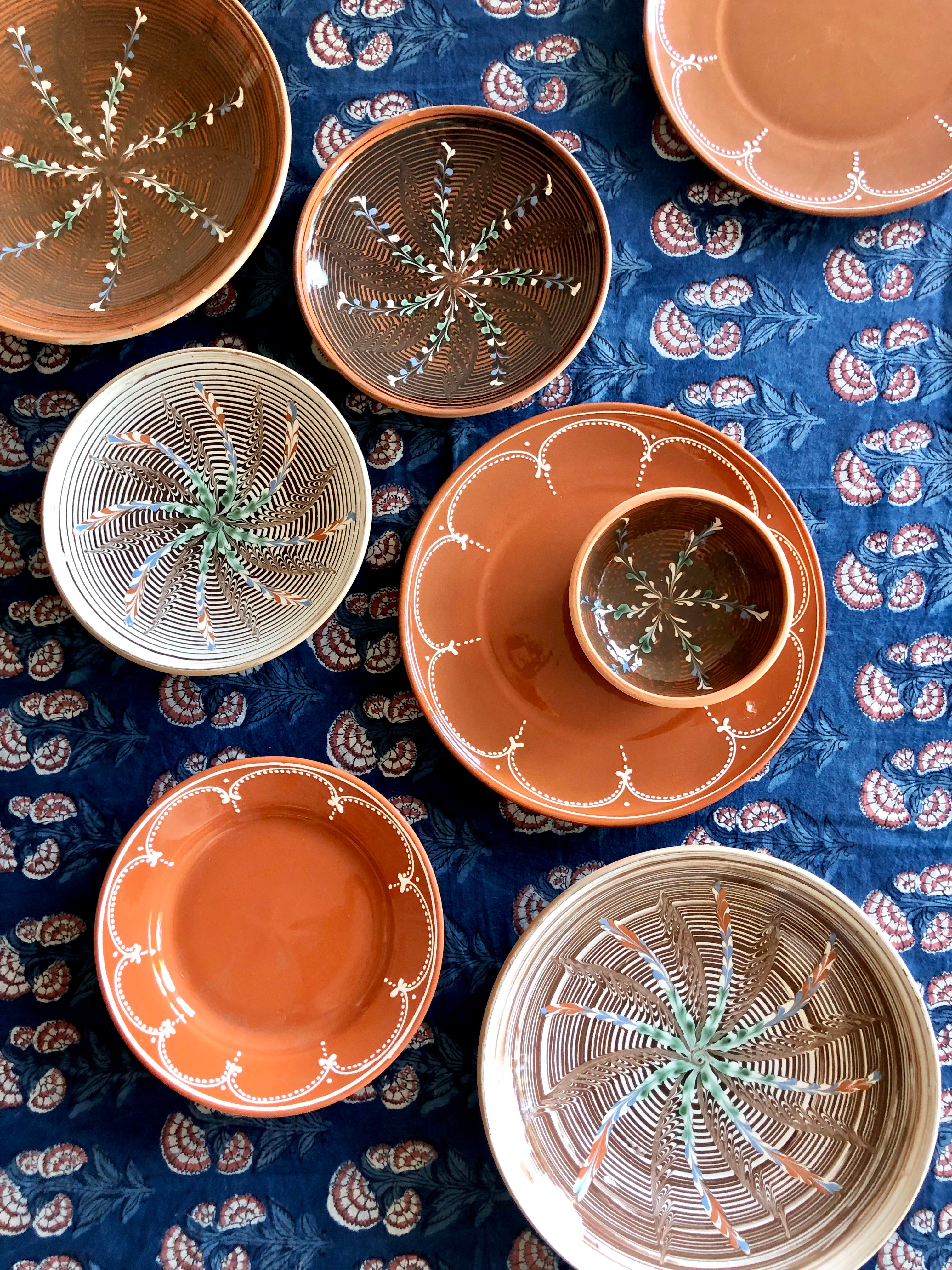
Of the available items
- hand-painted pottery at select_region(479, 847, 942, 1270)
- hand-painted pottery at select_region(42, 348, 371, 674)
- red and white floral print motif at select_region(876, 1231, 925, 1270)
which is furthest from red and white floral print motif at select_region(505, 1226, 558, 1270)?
hand-painted pottery at select_region(42, 348, 371, 674)

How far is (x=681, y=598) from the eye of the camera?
1.07m

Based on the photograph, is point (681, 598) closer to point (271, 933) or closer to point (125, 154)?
point (271, 933)

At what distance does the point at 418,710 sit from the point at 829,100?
3.37 feet

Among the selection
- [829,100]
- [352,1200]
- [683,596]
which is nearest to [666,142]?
[829,100]

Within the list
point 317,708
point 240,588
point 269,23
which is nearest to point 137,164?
point 269,23

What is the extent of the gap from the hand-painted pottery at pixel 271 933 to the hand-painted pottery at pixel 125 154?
0.65 meters

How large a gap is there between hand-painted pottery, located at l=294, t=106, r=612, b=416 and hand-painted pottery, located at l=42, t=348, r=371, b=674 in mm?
128

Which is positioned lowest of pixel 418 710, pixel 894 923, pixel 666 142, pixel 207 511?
pixel 894 923

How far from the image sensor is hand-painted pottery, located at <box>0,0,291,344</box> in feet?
3.41

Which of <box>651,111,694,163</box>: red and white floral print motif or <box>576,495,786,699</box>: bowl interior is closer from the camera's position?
<box>576,495,786,699</box>: bowl interior

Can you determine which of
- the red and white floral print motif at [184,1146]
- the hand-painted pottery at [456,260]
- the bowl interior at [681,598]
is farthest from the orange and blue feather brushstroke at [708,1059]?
the hand-painted pottery at [456,260]

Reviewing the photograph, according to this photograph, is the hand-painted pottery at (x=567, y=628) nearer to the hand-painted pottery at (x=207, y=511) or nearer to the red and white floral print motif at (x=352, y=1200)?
the hand-painted pottery at (x=207, y=511)

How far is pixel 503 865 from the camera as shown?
1.13m

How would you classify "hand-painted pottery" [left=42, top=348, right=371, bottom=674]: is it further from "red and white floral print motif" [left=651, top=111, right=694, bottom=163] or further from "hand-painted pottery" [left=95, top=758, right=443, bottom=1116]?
"red and white floral print motif" [left=651, top=111, right=694, bottom=163]
